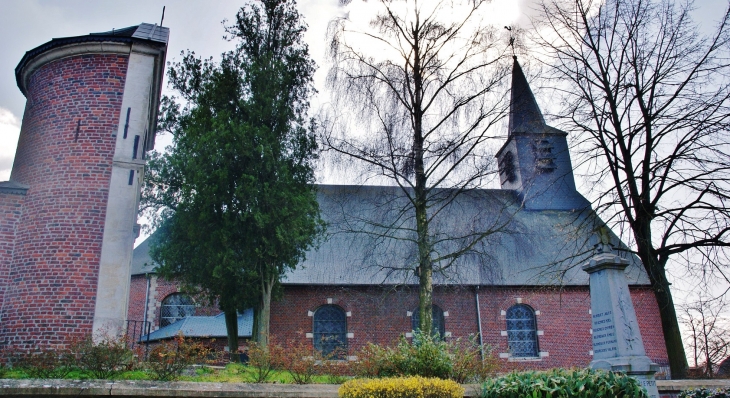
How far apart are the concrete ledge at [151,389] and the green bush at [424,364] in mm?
1180

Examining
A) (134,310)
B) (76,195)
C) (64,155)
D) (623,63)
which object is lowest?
(134,310)

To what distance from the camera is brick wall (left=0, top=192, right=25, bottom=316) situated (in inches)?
414

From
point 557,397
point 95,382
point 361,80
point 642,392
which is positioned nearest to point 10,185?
point 95,382

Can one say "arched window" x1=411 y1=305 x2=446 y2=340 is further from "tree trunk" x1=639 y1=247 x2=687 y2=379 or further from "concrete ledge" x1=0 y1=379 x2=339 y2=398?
"concrete ledge" x1=0 y1=379 x2=339 y2=398

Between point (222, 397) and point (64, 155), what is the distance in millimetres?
6793

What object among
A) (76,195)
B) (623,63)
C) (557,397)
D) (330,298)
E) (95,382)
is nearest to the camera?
(557,397)

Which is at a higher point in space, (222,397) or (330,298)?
(330,298)

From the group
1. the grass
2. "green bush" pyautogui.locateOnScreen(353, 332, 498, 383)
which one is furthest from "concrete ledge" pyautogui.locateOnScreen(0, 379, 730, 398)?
"green bush" pyautogui.locateOnScreen(353, 332, 498, 383)

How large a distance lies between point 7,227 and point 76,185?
1607mm

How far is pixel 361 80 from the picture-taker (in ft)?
44.5

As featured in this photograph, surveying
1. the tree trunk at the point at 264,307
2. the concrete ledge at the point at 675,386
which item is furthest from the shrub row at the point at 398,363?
the tree trunk at the point at 264,307

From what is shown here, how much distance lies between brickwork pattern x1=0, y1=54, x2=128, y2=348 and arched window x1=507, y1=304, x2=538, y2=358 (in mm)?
15277

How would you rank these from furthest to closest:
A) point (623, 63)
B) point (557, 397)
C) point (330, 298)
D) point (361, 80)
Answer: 1. point (330, 298)
2. point (361, 80)
3. point (623, 63)
4. point (557, 397)

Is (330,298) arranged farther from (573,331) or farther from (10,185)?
(10,185)
